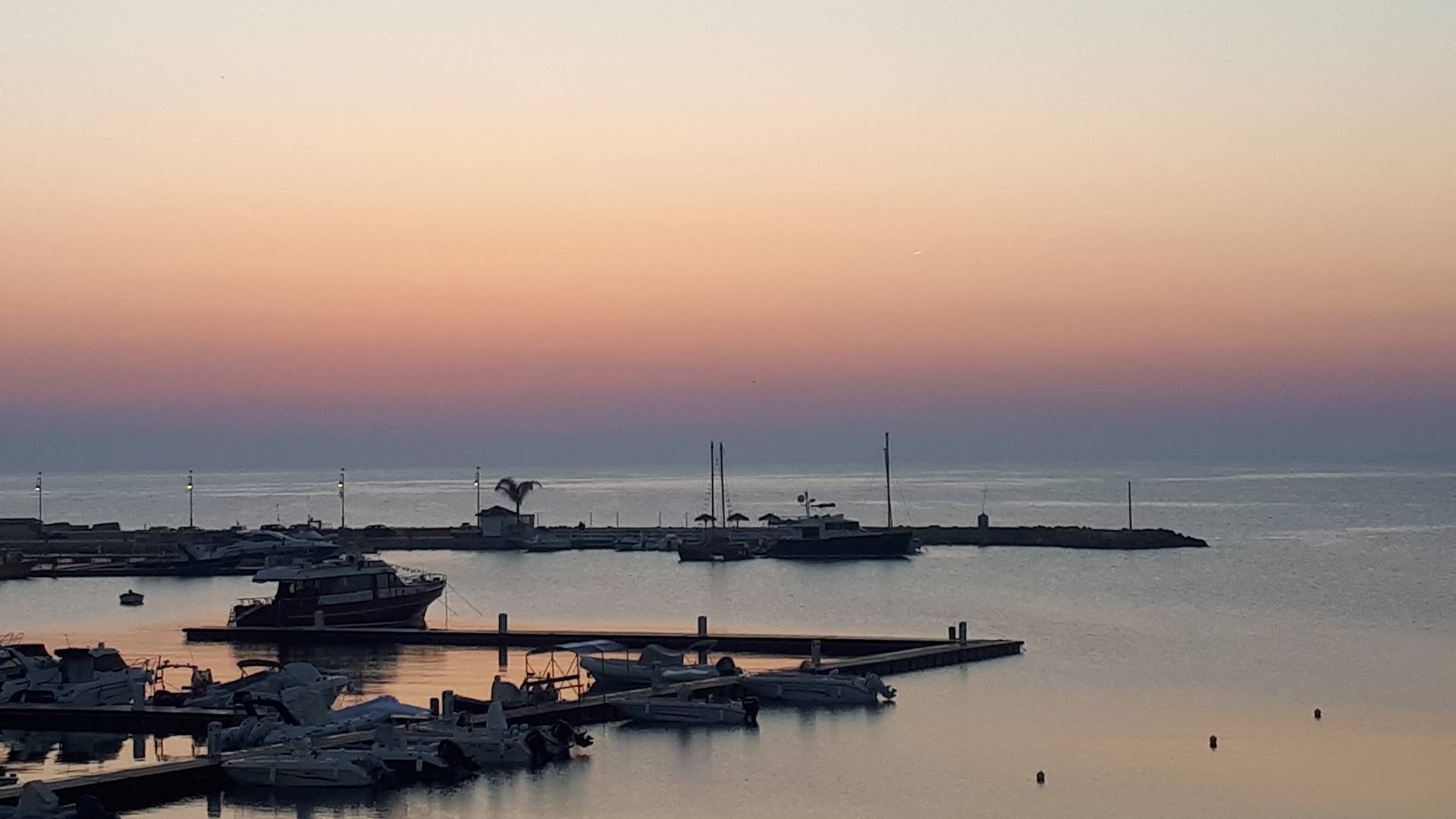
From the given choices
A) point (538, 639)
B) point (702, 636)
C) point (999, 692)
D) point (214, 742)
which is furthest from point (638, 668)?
point (214, 742)

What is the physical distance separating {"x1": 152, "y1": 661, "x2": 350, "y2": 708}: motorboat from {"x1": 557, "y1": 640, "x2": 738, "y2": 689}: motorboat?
18.4 feet

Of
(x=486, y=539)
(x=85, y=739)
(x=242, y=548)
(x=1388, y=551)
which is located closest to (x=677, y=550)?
(x=486, y=539)

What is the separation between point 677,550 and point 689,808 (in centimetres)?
7983

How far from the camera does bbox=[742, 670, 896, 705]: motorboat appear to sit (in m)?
38.6

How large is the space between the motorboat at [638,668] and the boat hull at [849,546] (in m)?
58.2

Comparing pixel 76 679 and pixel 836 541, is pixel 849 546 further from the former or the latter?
pixel 76 679

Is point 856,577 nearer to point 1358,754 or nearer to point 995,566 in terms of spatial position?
point 995,566

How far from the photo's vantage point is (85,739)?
34.5 meters

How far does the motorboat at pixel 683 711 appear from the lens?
36156mm

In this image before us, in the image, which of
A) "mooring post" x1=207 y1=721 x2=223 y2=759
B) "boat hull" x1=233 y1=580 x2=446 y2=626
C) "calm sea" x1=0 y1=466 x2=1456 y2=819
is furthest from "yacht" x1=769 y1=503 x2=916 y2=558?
"mooring post" x1=207 y1=721 x2=223 y2=759

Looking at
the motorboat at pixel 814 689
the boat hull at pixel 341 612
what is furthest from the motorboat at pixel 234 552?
the motorboat at pixel 814 689

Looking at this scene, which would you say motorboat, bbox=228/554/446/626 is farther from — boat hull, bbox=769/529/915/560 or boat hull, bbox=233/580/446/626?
boat hull, bbox=769/529/915/560

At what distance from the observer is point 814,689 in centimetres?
3872

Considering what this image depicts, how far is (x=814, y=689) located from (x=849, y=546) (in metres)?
61.7
